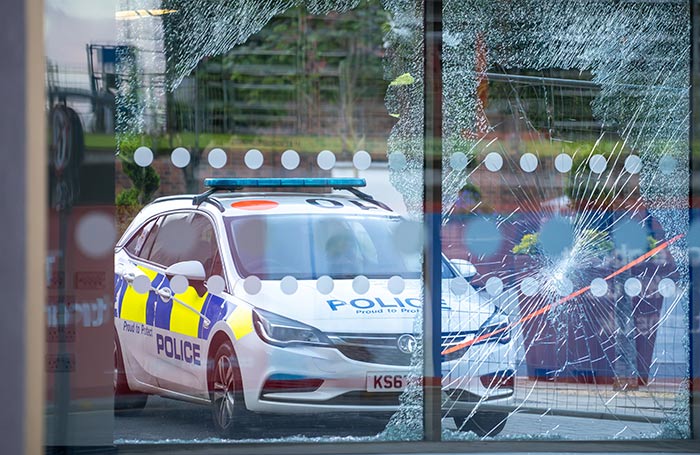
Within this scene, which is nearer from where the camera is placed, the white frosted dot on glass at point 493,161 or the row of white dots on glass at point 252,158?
the row of white dots on glass at point 252,158

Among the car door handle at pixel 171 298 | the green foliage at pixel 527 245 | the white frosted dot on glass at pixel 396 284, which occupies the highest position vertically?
the green foliage at pixel 527 245

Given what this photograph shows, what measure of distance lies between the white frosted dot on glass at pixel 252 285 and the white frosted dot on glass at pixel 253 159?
1.85 ft

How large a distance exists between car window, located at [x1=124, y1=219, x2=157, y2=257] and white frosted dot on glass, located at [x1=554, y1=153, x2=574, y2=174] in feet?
6.91

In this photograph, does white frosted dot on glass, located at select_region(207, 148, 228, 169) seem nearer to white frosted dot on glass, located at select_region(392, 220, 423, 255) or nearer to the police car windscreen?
the police car windscreen

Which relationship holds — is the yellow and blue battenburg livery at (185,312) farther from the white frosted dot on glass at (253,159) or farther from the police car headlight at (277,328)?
the white frosted dot on glass at (253,159)

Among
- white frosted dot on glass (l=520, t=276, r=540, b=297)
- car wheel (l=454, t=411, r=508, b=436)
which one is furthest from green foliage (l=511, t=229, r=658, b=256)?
car wheel (l=454, t=411, r=508, b=436)

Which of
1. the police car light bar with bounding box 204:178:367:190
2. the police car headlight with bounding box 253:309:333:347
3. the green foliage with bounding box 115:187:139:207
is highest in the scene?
the police car light bar with bounding box 204:178:367:190

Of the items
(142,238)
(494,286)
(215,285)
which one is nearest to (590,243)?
(494,286)

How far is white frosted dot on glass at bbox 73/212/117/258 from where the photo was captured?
512 centimetres

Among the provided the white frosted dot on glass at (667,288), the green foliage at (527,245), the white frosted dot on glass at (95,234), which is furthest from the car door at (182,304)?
the white frosted dot on glass at (667,288)

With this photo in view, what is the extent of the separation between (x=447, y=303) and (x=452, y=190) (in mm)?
589

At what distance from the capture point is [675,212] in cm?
566

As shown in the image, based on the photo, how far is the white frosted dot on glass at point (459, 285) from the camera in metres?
5.55

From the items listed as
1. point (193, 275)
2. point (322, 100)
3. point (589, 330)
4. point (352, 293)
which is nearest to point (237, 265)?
point (193, 275)
